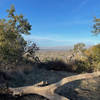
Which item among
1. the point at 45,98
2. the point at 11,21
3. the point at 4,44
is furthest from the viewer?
the point at 11,21

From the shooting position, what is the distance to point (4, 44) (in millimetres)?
7059

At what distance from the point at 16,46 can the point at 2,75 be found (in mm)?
1982

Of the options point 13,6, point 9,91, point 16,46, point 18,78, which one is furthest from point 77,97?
point 13,6

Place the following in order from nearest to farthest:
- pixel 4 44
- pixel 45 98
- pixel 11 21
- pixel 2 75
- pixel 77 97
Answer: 1. pixel 45 98
2. pixel 77 97
3. pixel 4 44
4. pixel 2 75
5. pixel 11 21

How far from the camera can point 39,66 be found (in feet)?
38.5

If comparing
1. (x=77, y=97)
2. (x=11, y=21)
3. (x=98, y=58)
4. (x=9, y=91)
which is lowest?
(x=77, y=97)

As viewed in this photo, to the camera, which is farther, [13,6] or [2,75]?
[13,6]

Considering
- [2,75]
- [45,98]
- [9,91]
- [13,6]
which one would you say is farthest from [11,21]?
[45,98]

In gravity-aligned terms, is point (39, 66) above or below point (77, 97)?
above

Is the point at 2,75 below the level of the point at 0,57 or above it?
below

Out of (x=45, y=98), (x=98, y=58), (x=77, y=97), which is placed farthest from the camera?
(x=98, y=58)

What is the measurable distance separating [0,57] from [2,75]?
1.20 m

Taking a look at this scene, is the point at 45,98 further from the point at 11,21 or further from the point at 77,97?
the point at 11,21

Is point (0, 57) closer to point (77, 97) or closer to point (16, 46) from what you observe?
point (16, 46)
